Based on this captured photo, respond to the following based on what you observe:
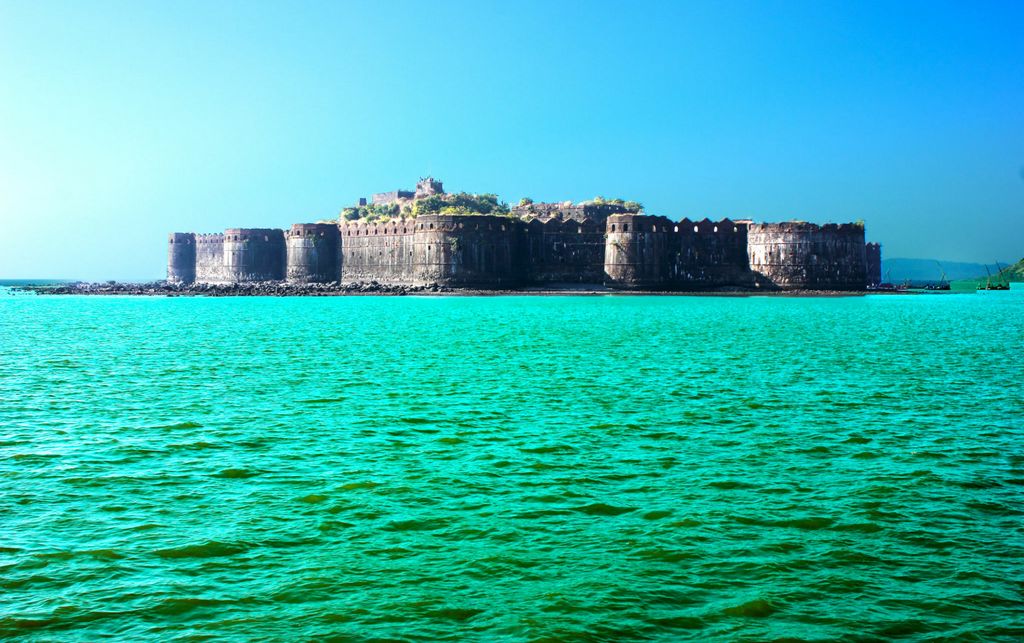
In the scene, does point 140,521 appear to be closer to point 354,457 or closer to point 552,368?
point 354,457

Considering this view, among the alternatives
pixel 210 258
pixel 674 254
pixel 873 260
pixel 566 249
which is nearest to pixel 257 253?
pixel 210 258

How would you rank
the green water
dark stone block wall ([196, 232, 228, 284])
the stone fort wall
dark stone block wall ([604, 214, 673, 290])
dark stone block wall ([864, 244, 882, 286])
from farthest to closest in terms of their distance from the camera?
dark stone block wall ([864, 244, 882, 286]) < dark stone block wall ([196, 232, 228, 284]) < the stone fort wall < dark stone block wall ([604, 214, 673, 290]) < the green water

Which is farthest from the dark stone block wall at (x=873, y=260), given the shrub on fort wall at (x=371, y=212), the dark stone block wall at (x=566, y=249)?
the shrub on fort wall at (x=371, y=212)

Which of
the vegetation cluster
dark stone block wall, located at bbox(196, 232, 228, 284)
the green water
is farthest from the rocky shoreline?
the green water

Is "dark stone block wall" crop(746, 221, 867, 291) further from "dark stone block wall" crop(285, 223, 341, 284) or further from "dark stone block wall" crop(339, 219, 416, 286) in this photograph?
"dark stone block wall" crop(285, 223, 341, 284)

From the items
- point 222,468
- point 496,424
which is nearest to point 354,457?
point 222,468

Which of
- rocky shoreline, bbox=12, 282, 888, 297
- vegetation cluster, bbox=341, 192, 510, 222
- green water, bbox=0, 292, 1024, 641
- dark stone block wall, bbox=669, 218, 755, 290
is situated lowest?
green water, bbox=0, 292, 1024, 641

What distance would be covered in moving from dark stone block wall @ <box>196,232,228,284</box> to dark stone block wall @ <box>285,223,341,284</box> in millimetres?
11911

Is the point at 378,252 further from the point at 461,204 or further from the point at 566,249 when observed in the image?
the point at 461,204

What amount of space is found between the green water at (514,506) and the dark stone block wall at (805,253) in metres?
47.2

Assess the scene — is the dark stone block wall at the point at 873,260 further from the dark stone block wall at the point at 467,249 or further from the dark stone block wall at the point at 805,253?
the dark stone block wall at the point at 467,249

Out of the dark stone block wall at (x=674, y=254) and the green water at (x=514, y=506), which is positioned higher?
the dark stone block wall at (x=674, y=254)

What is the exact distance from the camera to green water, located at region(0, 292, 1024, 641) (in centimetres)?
550

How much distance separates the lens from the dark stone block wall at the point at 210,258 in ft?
275
